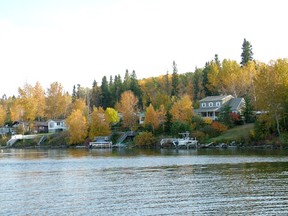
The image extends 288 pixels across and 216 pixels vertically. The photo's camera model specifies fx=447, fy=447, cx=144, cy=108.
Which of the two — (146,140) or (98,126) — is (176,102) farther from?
(98,126)

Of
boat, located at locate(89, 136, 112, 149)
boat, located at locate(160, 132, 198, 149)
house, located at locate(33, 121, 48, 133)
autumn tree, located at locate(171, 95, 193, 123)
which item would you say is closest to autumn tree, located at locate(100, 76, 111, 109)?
house, located at locate(33, 121, 48, 133)

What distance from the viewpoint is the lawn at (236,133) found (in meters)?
84.8

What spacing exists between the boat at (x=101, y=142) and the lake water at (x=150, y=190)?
173ft

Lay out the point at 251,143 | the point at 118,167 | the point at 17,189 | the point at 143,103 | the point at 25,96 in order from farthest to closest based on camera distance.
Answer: the point at 143,103 < the point at 25,96 < the point at 251,143 < the point at 118,167 < the point at 17,189

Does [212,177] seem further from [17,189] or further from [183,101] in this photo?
[183,101]

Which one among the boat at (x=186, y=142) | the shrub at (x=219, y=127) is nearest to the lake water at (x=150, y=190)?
the boat at (x=186, y=142)

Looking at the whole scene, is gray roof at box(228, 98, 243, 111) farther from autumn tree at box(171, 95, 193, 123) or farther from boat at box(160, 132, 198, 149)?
boat at box(160, 132, 198, 149)

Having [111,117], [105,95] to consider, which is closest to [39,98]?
[105,95]

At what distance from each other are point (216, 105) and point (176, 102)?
1014cm

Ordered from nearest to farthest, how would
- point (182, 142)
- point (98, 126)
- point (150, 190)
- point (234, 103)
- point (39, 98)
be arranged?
point (150, 190) → point (182, 142) → point (234, 103) → point (98, 126) → point (39, 98)

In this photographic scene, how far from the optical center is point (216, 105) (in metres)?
107

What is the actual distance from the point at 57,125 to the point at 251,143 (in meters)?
65.0

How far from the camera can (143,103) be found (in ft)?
460

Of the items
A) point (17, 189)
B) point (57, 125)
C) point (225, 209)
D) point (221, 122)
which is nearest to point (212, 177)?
point (225, 209)
